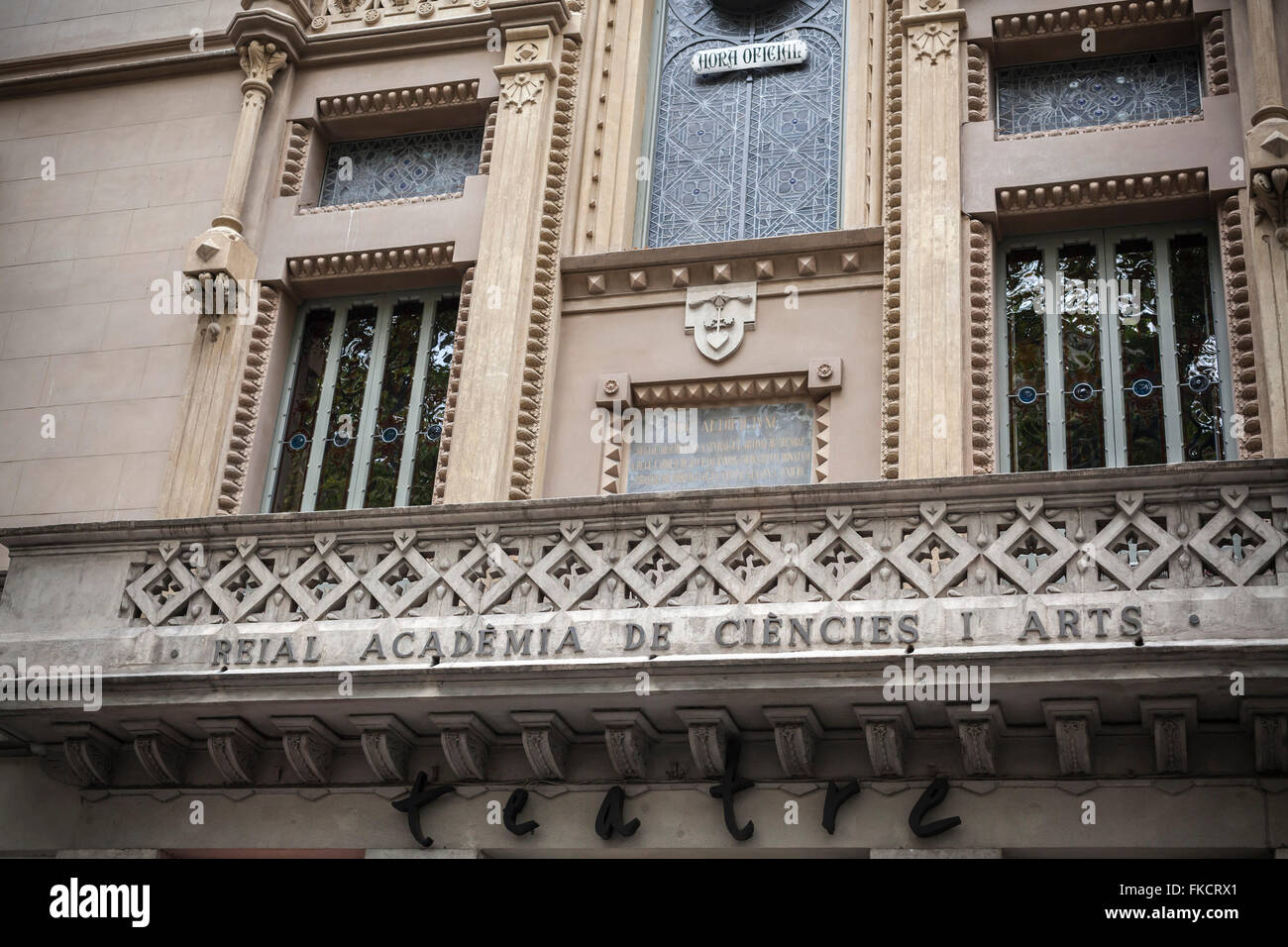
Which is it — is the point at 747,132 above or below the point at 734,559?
above

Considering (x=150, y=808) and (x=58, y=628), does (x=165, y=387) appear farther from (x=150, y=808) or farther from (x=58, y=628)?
(x=150, y=808)

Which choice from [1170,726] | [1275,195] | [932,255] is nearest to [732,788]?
[1170,726]

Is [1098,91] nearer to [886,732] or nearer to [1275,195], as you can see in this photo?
[1275,195]

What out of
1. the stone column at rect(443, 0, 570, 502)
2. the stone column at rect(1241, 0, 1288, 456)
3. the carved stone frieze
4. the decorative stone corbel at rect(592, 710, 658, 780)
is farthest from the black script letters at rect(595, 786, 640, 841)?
the stone column at rect(1241, 0, 1288, 456)

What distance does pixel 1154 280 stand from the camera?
13930mm

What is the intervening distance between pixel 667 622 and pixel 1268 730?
3.84 metres

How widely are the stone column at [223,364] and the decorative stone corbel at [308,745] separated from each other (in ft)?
12.4

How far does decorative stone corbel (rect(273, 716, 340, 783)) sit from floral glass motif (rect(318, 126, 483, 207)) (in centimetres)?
673

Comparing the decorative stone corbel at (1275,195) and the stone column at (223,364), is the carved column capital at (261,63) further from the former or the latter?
the decorative stone corbel at (1275,195)

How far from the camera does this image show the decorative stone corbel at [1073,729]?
32.1ft

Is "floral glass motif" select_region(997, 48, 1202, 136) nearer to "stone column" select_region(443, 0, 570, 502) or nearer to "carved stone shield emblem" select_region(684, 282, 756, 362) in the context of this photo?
"carved stone shield emblem" select_region(684, 282, 756, 362)

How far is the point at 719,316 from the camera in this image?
1446cm

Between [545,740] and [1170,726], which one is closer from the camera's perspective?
[1170,726]

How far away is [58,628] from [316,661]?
7.42 feet
